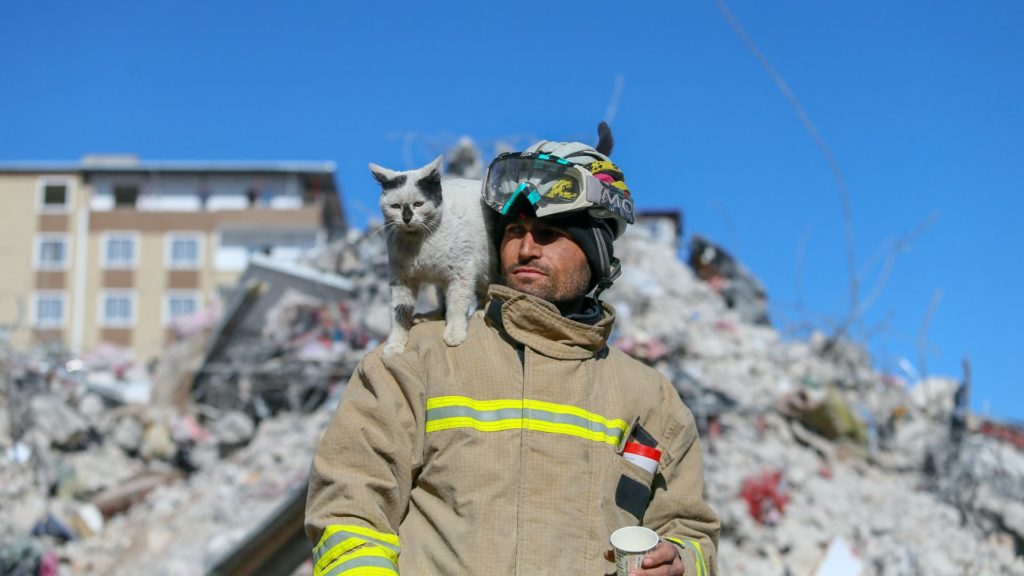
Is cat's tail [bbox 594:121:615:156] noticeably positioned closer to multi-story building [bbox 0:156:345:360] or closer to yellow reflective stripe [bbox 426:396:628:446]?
yellow reflective stripe [bbox 426:396:628:446]

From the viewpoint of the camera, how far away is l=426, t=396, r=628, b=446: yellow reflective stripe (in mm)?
2559

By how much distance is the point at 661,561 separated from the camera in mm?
2436

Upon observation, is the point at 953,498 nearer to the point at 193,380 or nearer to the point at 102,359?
the point at 193,380

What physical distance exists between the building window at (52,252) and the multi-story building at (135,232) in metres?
0.04

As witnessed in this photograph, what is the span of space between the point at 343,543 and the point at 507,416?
1.59ft

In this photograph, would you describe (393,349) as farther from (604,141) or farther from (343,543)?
(604,141)

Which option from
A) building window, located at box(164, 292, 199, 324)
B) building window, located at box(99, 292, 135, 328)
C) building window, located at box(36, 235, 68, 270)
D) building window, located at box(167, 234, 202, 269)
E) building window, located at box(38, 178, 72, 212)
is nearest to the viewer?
building window, located at box(99, 292, 135, 328)

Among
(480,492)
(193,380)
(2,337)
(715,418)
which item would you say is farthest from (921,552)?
(2,337)

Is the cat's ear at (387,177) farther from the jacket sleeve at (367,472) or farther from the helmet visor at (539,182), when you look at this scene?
the jacket sleeve at (367,472)

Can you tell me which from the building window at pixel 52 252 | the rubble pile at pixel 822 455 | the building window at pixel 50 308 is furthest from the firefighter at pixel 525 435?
the building window at pixel 52 252

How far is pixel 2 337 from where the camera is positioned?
38.3 feet

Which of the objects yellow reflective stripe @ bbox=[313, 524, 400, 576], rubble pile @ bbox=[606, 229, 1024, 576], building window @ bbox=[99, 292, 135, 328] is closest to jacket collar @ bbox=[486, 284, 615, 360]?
yellow reflective stripe @ bbox=[313, 524, 400, 576]

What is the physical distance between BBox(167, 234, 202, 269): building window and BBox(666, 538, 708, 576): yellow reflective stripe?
43.5 metres

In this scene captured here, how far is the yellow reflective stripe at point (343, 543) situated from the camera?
2381mm
